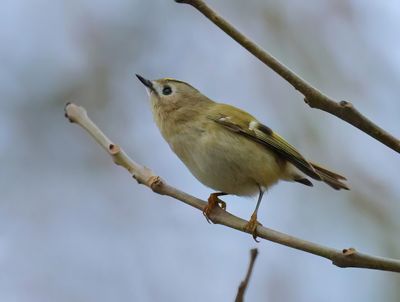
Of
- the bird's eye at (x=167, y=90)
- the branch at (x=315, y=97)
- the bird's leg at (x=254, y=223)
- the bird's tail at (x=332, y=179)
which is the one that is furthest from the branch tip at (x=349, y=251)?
the bird's eye at (x=167, y=90)

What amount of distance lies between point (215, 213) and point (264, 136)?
80 centimetres

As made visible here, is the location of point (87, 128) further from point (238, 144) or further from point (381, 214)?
point (381, 214)

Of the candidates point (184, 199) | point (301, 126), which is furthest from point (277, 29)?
point (184, 199)

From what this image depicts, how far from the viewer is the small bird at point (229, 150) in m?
2.54

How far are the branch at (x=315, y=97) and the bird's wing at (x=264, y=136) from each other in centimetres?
126

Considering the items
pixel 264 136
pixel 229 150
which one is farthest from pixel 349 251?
pixel 264 136

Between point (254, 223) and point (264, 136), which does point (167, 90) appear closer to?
point (264, 136)

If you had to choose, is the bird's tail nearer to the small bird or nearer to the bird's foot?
the small bird

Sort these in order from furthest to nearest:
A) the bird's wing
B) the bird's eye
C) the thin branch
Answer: the bird's eye, the bird's wing, the thin branch

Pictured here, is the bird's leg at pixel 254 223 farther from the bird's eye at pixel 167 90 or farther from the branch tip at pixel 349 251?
the bird's eye at pixel 167 90

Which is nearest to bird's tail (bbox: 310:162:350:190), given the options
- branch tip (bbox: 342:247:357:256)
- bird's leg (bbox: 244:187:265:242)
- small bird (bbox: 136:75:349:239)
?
small bird (bbox: 136:75:349:239)

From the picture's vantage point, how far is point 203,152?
2529mm

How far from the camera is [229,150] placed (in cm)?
256

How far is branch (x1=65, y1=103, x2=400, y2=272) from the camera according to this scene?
1378 mm
